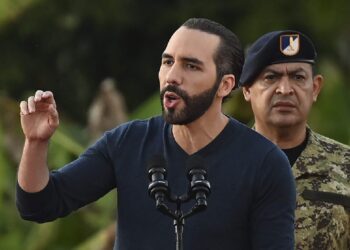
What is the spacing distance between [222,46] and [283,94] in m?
1.59

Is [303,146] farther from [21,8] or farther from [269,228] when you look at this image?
[21,8]

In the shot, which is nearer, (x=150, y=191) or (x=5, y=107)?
(x=150, y=191)

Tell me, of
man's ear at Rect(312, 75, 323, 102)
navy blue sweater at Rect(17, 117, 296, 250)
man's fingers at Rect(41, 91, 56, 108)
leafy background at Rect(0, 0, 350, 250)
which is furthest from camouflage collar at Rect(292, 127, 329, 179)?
leafy background at Rect(0, 0, 350, 250)

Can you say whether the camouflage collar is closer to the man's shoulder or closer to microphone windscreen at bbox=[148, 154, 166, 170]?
the man's shoulder

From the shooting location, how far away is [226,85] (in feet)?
20.0

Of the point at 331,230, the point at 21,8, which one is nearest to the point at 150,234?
the point at 331,230

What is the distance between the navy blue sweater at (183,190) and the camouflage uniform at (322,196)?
132 cm

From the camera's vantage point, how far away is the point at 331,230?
7297mm

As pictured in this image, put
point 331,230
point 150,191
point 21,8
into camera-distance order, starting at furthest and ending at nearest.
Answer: point 21,8 → point 331,230 → point 150,191

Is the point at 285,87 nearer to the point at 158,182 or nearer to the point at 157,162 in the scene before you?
the point at 157,162

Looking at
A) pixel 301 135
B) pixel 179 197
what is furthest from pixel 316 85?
pixel 179 197

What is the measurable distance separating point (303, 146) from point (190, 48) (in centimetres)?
183

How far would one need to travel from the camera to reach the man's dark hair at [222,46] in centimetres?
602

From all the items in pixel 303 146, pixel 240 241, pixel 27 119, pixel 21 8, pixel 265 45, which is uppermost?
pixel 21 8
